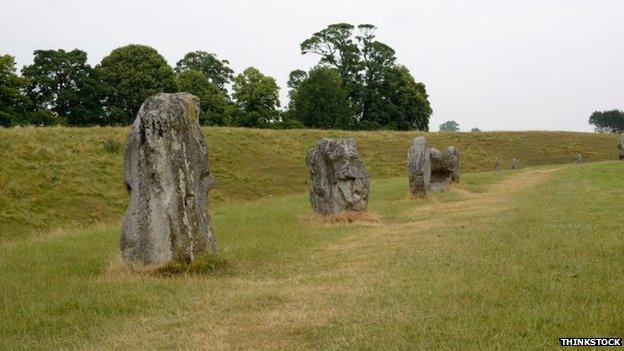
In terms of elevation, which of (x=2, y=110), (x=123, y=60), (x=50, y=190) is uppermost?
(x=123, y=60)

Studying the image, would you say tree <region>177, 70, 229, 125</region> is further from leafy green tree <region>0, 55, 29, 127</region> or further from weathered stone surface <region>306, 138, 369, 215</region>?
weathered stone surface <region>306, 138, 369, 215</region>

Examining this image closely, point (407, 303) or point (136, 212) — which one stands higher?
point (136, 212)

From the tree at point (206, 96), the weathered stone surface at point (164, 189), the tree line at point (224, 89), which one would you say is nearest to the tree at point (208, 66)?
the tree line at point (224, 89)

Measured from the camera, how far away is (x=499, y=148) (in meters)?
67.0

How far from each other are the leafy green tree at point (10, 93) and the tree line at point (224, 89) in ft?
0.27

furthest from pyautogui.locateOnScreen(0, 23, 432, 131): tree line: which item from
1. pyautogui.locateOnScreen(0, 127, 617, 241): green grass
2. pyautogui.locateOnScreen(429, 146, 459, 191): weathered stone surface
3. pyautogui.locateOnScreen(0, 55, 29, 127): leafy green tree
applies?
pyautogui.locateOnScreen(429, 146, 459, 191): weathered stone surface

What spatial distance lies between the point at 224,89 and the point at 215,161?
1902 inches

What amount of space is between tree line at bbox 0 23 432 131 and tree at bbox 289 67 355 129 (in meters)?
0.12

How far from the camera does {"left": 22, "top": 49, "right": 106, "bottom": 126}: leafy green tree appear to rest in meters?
56.9

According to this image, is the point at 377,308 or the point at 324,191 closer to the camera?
the point at 377,308

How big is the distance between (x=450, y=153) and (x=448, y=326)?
2678 centimetres

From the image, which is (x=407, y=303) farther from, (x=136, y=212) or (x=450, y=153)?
(x=450, y=153)

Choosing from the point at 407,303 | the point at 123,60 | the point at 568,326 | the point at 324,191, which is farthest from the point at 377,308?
the point at 123,60

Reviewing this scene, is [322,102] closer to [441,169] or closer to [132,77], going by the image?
[132,77]
